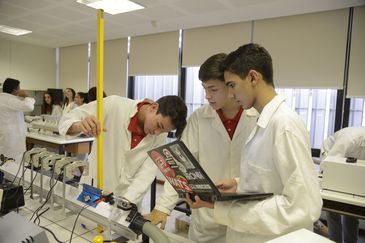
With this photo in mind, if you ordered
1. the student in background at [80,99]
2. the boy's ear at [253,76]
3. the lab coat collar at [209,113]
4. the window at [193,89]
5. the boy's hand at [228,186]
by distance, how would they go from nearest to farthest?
the boy's ear at [253,76] < the boy's hand at [228,186] < the lab coat collar at [209,113] < the window at [193,89] < the student in background at [80,99]

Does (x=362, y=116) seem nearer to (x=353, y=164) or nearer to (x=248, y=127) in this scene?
(x=353, y=164)

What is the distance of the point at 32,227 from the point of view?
87 centimetres

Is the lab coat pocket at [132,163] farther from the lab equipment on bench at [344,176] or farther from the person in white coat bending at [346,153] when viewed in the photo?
the person in white coat bending at [346,153]

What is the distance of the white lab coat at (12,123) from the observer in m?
3.28

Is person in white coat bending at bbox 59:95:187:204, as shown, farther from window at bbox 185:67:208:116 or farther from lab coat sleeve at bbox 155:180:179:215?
window at bbox 185:67:208:116

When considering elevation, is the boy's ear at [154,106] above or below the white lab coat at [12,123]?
above

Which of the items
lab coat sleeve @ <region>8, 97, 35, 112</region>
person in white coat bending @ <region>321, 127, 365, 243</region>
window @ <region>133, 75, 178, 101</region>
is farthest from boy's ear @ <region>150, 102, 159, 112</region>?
window @ <region>133, 75, 178, 101</region>

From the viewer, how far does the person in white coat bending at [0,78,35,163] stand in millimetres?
3292

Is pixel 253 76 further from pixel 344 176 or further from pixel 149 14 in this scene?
pixel 149 14

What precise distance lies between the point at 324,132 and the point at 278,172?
3.01m

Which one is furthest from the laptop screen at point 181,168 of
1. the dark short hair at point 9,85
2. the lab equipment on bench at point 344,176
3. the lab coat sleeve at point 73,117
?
the dark short hair at point 9,85

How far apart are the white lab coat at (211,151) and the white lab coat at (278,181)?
0.37m

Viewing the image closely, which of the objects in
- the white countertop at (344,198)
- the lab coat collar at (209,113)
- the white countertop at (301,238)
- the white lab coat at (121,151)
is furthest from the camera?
the white countertop at (344,198)

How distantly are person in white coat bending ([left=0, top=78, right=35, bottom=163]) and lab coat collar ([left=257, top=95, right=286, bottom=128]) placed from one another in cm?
334
